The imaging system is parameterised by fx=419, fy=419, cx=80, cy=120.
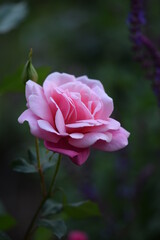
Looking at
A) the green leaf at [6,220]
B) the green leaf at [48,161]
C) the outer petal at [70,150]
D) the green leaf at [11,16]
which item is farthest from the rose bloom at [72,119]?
the green leaf at [11,16]

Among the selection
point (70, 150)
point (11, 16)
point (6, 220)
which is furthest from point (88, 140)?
point (11, 16)

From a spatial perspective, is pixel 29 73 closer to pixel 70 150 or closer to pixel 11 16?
pixel 70 150

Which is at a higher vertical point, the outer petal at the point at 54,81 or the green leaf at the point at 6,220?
the outer petal at the point at 54,81

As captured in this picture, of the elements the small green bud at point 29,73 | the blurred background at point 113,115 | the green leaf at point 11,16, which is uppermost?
the green leaf at point 11,16

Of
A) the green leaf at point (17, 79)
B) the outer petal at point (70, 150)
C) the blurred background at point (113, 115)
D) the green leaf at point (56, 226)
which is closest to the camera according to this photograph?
the outer petal at point (70, 150)

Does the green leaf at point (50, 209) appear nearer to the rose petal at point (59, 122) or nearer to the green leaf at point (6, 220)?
the green leaf at point (6, 220)

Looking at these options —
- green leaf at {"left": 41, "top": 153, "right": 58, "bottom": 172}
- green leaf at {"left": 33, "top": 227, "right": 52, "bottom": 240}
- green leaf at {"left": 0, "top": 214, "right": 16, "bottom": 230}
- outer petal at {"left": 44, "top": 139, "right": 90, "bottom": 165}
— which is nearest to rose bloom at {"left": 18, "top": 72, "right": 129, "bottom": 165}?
outer petal at {"left": 44, "top": 139, "right": 90, "bottom": 165}
